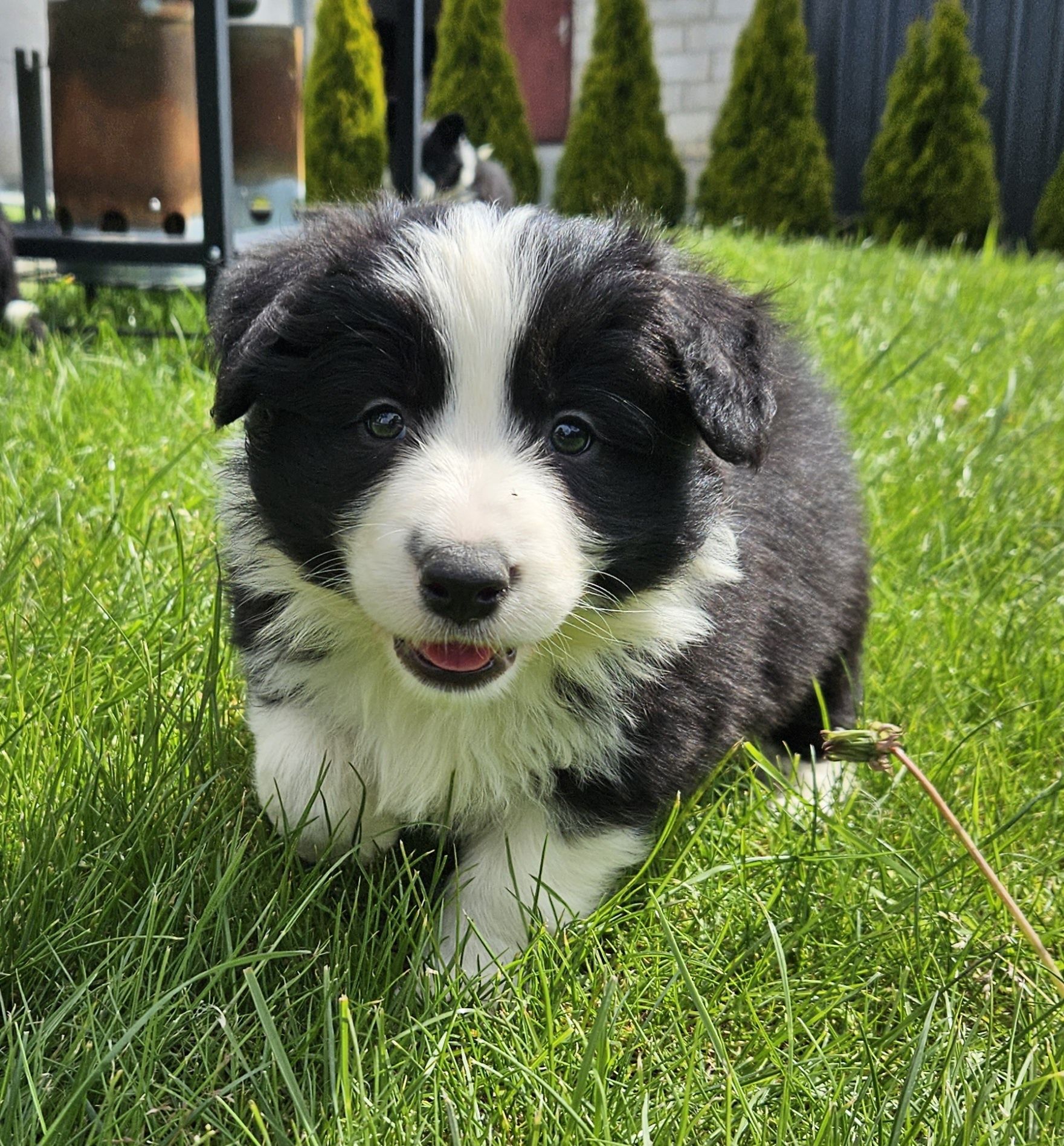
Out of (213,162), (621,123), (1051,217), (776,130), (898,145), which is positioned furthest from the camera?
(621,123)

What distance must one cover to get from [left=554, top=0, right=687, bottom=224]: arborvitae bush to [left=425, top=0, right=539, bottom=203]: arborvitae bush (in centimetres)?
65

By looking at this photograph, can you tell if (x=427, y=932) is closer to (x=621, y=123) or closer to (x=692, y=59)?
(x=621, y=123)

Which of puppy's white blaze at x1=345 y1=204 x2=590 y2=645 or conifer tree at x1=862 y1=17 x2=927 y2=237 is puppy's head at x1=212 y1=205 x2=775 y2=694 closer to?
puppy's white blaze at x1=345 y1=204 x2=590 y2=645

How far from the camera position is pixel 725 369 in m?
1.67

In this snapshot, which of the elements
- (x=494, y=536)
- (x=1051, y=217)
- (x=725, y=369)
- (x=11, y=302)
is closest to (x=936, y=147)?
(x=1051, y=217)

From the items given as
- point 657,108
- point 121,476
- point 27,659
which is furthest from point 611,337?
point 657,108

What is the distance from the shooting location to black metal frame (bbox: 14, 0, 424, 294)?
4023 millimetres

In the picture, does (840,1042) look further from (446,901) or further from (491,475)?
(491,475)

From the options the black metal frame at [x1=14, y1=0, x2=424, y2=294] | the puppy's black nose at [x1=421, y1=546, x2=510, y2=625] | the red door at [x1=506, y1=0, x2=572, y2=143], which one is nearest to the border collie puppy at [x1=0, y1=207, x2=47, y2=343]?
the black metal frame at [x1=14, y1=0, x2=424, y2=294]

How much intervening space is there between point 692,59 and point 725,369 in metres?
12.3

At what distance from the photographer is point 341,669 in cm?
187

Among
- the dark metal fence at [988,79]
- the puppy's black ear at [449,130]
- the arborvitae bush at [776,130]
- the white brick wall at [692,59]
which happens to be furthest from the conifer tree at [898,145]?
the puppy's black ear at [449,130]

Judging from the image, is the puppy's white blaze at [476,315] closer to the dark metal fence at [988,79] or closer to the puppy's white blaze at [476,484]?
the puppy's white blaze at [476,484]

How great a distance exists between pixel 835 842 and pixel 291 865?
864mm
